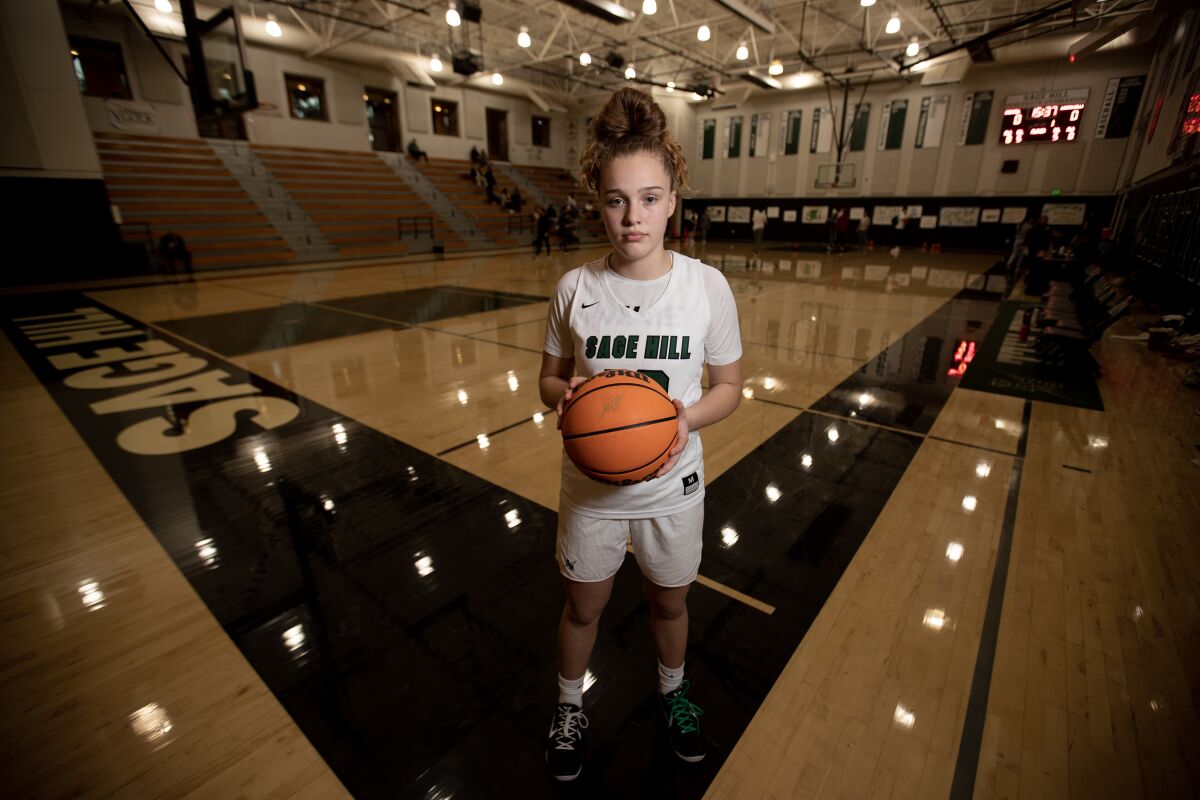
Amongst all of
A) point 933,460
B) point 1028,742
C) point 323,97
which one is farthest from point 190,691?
point 323,97

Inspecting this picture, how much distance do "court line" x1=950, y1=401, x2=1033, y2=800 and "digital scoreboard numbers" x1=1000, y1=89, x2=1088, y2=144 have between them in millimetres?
20452

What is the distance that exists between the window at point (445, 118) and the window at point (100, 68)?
33.1ft

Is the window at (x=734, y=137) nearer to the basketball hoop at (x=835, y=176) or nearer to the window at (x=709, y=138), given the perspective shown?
the window at (x=709, y=138)

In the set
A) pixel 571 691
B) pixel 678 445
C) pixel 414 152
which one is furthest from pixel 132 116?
pixel 678 445

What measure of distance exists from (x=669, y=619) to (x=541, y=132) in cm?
2929

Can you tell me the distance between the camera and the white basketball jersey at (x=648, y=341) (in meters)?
1.35

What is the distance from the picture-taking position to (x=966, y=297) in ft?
32.3

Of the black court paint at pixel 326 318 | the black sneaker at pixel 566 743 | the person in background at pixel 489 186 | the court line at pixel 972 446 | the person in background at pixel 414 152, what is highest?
the person in background at pixel 414 152

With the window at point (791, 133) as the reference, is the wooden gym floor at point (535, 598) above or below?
below

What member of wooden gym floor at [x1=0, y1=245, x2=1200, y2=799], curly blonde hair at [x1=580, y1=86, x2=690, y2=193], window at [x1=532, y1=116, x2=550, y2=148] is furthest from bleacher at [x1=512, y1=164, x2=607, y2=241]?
curly blonde hair at [x1=580, y1=86, x2=690, y2=193]

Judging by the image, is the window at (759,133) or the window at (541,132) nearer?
the window at (759,133)

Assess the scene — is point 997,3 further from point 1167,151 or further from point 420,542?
point 420,542

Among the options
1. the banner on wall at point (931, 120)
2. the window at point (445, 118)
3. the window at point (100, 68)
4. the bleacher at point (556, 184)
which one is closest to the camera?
the window at point (100, 68)

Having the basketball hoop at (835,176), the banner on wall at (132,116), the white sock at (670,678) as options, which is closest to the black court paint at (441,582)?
the white sock at (670,678)
